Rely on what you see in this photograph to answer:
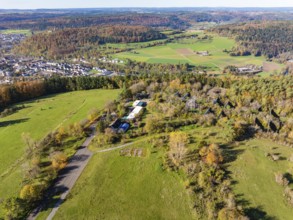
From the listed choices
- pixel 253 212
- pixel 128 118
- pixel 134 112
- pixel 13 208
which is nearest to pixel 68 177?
pixel 13 208

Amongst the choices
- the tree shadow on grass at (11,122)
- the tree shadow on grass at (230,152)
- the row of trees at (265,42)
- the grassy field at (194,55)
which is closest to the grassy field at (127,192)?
the tree shadow on grass at (230,152)

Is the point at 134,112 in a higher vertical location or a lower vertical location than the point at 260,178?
higher

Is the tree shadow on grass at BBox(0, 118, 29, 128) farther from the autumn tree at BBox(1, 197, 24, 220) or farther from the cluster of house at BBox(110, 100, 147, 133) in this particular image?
the autumn tree at BBox(1, 197, 24, 220)

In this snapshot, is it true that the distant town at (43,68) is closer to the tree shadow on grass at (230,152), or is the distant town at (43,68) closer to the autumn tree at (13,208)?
the tree shadow on grass at (230,152)

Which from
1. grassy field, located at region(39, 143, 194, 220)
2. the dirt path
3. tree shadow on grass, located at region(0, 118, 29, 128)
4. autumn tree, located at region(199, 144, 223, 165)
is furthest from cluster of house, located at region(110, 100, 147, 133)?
tree shadow on grass, located at region(0, 118, 29, 128)

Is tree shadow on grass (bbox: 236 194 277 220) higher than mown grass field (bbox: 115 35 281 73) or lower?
lower

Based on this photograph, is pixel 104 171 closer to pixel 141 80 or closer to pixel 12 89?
pixel 141 80

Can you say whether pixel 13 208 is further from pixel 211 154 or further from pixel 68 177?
pixel 211 154
